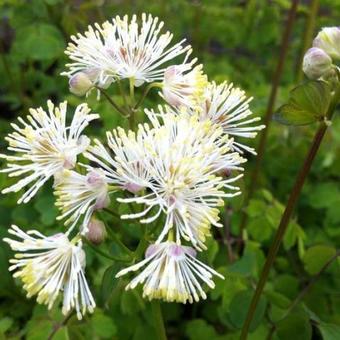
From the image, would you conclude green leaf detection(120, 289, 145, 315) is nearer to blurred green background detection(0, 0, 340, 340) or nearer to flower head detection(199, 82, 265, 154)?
blurred green background detection(0, 0, 340, 340)

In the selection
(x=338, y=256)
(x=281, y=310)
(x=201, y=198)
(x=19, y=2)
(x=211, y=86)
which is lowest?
(x=281, y=310)

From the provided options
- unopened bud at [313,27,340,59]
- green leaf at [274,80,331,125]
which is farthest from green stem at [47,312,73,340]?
unopened bud at [313,27,340,59]

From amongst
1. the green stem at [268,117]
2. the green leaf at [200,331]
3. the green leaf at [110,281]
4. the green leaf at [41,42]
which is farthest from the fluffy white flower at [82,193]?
the green leaf at [41,42]

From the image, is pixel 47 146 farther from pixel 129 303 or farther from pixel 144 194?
pixel 129 303

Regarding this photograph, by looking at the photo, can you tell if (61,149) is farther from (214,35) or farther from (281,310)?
(214,35)

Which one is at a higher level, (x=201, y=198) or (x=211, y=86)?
(x=211, y=86)

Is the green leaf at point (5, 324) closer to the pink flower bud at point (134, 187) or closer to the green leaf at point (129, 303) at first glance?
the green leaf at point (129, 303)

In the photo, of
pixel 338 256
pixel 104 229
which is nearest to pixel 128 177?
pixel 104 229

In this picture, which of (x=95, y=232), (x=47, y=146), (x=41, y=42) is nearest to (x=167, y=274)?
(x=95, y=232)
